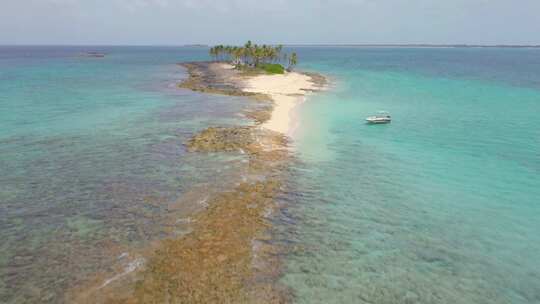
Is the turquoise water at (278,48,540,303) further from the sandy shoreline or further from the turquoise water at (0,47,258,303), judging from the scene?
the turquoise water at (0,47,258,303)

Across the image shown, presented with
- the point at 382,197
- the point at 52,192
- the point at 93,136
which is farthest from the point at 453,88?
the point at 52,192

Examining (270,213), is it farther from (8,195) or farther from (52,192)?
(8,195)

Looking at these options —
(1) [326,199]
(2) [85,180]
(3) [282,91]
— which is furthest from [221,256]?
(3) [282,91]

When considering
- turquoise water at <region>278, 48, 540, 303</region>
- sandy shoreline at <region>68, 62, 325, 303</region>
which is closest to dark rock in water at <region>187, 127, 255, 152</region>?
sandy shoreline at <region>68, 62, 325, 303</region>

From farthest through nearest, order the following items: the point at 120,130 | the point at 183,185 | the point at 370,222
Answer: the point at 120,130, the point at 183,185, the point at 370,222

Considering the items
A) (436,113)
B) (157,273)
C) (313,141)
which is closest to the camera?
(157,273)

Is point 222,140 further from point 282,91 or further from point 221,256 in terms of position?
point 282,91

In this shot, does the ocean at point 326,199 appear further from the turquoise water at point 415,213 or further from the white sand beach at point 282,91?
the white sand beach at point 282,91

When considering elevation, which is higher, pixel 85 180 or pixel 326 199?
pixel 85 180
